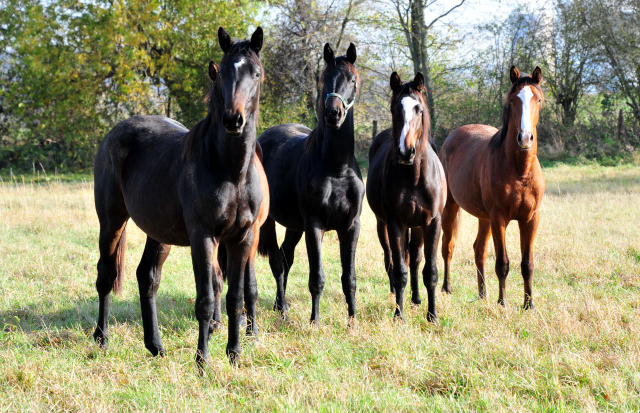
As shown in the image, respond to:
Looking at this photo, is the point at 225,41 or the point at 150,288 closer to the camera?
the point at 225,41

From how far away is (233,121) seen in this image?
2707 millimetres

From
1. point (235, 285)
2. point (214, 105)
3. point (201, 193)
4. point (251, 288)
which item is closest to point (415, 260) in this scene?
point (251, 288)

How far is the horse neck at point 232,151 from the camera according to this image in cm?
304

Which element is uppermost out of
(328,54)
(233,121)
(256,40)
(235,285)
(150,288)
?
(328,54)

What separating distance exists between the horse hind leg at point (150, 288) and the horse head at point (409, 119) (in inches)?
81.1

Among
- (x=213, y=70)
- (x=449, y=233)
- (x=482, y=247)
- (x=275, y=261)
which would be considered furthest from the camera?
(x=449, y=233)

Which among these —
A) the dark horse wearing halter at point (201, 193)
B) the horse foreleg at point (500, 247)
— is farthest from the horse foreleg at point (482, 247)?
the dark horse wearing halter at point (201, 193)

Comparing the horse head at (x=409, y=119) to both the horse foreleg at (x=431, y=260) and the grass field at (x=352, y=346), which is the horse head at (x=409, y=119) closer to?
the horse foreleg at (x=431, y=260)

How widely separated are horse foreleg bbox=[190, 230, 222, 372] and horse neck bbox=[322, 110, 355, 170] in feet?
4.49

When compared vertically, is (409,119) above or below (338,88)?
below

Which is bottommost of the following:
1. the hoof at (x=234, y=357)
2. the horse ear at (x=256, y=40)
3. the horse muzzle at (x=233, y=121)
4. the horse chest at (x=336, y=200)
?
the hoof at (x=234, y=357)

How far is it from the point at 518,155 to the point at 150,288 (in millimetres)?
3438

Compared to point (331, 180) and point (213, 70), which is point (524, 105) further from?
point (213, 70)

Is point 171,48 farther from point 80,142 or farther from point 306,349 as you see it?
point 306,349
